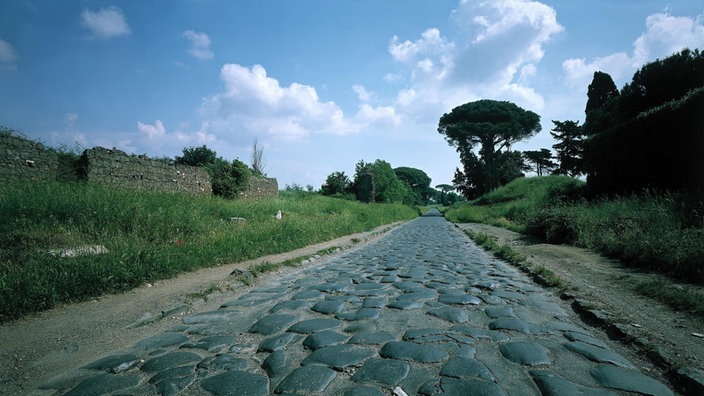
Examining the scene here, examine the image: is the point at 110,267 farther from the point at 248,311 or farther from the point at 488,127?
the point at 488,127

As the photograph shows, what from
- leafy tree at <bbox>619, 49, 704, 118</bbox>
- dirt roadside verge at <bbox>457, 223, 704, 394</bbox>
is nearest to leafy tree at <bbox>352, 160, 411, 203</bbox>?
leafy tree at <bbox>619, 49, 704, 118</bbox>

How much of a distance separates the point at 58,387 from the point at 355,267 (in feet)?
15.4

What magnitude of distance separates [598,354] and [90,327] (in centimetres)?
449

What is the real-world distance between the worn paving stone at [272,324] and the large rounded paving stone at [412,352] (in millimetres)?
1080

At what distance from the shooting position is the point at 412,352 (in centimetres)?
221

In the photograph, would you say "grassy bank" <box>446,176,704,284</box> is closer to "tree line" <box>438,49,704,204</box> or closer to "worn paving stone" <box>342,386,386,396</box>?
"tree line" <box>438,49,704,204</box>

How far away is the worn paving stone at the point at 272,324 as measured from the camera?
279cm

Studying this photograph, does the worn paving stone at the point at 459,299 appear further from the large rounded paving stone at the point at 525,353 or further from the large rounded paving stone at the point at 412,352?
the large rounded paving stone at the point at 412,352

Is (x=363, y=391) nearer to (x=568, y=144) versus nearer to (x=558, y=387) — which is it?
(x=558, y=387)

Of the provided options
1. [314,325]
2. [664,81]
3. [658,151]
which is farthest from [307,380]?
[664,81]

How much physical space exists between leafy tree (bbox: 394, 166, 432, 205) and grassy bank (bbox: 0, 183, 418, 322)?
8013cm

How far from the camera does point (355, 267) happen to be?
6191mm

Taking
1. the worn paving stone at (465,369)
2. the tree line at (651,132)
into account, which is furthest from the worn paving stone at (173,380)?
the tree line at (651,132)

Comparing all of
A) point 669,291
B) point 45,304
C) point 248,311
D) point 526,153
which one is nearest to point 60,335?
point 45,304
